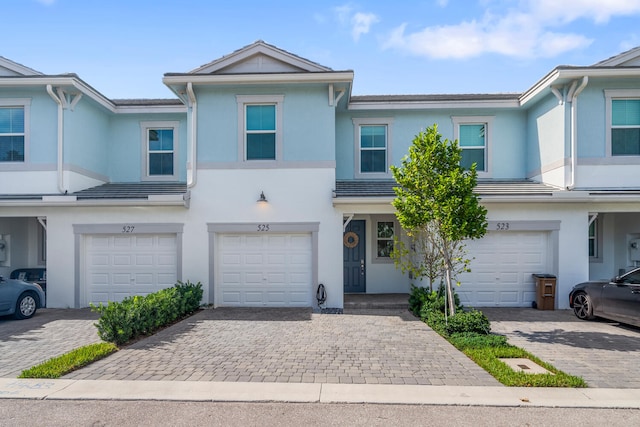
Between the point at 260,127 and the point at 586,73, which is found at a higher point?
the point at 586,73

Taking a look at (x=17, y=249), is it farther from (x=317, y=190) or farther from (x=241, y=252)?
(x=317, y=190)

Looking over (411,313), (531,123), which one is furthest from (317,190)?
(531,123)

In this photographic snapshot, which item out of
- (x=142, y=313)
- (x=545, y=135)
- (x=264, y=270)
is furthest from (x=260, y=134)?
(x=545, y=135)

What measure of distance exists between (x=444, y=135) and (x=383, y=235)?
3.99 m

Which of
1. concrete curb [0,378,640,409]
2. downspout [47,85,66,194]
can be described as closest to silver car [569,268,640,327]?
concrete curb [0,378,640,409]

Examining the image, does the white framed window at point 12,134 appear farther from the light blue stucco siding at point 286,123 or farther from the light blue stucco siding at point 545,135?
the light blue stucco siding at point 545,135

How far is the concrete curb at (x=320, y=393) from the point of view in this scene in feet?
16.0

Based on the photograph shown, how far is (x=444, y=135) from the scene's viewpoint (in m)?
12.6

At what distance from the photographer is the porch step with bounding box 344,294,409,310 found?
1077 cm

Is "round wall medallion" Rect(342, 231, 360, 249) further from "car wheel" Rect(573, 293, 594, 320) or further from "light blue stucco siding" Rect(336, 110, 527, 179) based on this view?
"car wheel" Rect(573, 293, 594, 320)

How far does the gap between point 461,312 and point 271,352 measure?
14.5ft

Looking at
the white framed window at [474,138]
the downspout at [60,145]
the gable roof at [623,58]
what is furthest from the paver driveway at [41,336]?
the gable roof at [623,58]

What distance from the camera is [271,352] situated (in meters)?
6.84

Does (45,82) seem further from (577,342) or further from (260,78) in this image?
(577,342)
